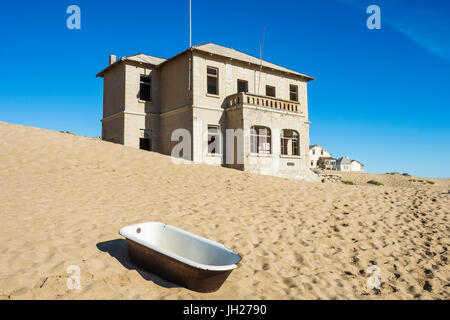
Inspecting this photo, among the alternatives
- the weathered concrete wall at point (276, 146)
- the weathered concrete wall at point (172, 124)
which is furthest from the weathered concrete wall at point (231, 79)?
the weathered concrete wall at point (276, 146)

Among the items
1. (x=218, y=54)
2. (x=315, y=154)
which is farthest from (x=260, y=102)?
(x=315, y=154)

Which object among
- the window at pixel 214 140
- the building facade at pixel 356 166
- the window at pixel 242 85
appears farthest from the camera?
the building facade at pixel 356 166

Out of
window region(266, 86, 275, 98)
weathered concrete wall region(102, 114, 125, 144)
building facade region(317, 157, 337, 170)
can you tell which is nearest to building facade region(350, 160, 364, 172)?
building facade region(317, 157, 337, 170)

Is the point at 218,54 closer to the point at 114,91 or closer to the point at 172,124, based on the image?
the point at 172,124

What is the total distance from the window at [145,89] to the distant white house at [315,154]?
50121 mm

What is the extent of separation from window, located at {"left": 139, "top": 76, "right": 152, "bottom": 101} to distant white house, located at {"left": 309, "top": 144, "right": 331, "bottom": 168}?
50121mm

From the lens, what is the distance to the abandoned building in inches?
739

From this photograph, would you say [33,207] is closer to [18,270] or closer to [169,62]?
[18,270]

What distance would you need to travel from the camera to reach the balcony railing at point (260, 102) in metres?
18.8

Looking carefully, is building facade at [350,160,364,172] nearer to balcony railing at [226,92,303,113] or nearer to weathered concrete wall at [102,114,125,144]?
balcony railing at [226,92,303,113]

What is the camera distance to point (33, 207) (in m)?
7.86

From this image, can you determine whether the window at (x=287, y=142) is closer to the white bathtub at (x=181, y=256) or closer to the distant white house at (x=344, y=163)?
the white bathtub at (x=181, y=256)
